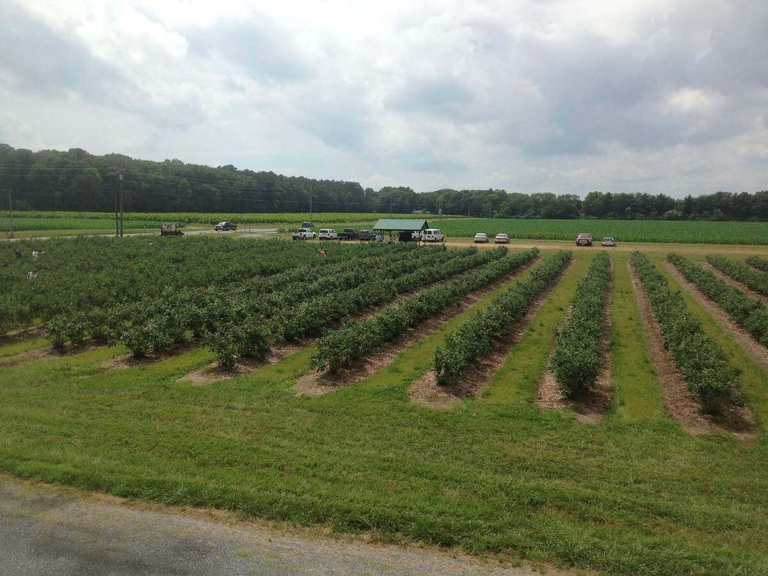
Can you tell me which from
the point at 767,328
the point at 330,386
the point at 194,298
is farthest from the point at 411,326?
the point at 767,328

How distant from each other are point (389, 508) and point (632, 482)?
4.06 metres

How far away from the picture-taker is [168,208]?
398ft

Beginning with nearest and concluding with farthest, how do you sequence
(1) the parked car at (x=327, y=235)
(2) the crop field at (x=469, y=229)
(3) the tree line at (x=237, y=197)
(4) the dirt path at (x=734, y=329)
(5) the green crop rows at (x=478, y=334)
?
1. (5) the green crop rows at (x=478, y=334)
2. (4) the dirt path at (x=734, y=329)
3. (1) the parked car at (x=327, y=235)
4. (2) the crop field at (x=469, y=229)
5. (3) the tree line at (x=237, y=197)

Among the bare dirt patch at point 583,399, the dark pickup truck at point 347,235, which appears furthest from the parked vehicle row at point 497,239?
the bare dirt patch at point 583,399

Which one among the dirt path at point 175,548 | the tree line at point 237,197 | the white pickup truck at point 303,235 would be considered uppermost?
the tree line at point 237,197

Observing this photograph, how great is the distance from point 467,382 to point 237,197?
136 m

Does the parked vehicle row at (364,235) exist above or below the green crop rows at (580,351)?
above

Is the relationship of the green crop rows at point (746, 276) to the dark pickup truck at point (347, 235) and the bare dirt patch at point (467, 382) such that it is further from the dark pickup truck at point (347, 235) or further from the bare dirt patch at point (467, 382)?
the dark pickup truck at point (347, 235)

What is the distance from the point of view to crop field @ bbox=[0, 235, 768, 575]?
267 inches

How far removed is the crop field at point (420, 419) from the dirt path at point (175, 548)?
1.03 ft

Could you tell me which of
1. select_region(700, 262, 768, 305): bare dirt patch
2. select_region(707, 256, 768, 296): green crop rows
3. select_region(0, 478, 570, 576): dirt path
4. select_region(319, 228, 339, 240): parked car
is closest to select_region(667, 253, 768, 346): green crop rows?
select_region(700, 262, 768, 305): bare dirt patch

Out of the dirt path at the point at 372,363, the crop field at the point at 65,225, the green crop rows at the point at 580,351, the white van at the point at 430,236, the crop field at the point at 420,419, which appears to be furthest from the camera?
the crop field at the point at 65,225

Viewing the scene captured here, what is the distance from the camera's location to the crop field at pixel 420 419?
679 cm

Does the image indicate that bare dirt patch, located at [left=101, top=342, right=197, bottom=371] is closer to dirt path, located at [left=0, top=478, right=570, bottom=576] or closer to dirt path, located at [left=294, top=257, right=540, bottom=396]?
dirt path, located at [left=294, top=257, right=540, bottom=396]
